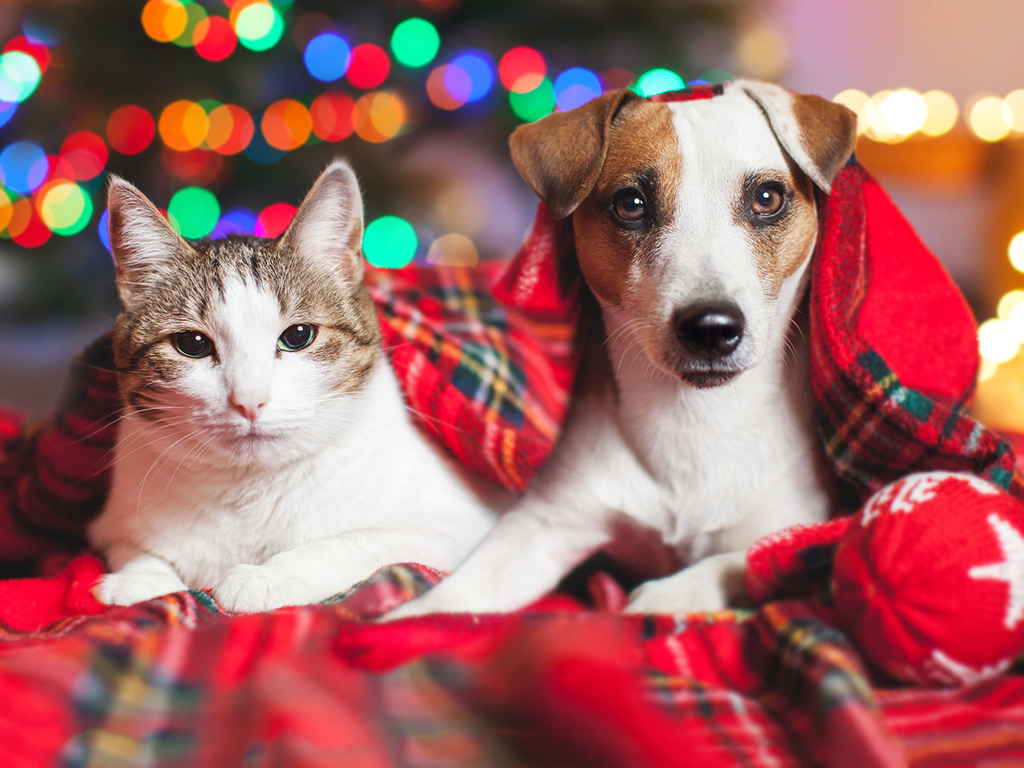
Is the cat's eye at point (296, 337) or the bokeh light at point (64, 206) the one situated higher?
the bokeh light at point (64, 206)

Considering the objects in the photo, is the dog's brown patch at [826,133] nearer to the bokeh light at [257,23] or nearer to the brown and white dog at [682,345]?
the brown and white dog at [682,345]

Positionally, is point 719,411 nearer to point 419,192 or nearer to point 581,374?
point 581,374

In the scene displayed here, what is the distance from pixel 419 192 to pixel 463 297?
5.66ft

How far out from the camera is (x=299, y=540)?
3.88 ft

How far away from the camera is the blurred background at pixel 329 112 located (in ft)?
9.93

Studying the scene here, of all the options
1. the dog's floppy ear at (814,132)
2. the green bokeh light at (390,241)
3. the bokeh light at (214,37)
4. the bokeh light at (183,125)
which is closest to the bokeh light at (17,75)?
the bokeh light at (183,125)

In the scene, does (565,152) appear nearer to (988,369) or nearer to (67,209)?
(988,369)

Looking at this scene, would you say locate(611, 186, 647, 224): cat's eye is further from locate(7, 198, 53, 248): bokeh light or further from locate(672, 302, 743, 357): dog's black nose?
locate(7, 198, 53, 248): bokeh light

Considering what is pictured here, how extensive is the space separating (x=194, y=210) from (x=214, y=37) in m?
0.70

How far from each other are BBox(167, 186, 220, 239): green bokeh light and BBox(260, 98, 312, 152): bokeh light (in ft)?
1.19

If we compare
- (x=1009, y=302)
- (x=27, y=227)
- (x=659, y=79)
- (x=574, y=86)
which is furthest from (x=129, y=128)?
(x=1009, y=302)

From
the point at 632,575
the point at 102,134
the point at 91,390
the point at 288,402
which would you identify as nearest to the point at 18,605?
the point at 91,390

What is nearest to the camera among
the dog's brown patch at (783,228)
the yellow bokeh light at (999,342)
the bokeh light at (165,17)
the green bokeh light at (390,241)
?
the dog's brown patch at (783,228)

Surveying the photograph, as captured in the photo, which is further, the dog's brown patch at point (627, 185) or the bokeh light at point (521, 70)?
the bokeh light at point (521, 70)
